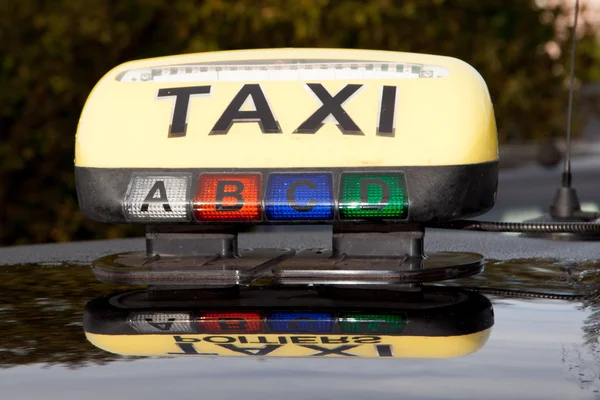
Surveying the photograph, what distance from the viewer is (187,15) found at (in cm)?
1259

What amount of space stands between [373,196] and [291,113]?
0.94ft

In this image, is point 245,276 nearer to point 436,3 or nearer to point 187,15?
point 187,15

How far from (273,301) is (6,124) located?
10.1 m

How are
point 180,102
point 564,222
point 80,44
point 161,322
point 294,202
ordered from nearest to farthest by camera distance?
point 161,322
point 294,202
point 180,102
point 564,222
point 80,44

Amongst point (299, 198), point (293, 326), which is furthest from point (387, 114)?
point (293, 326)

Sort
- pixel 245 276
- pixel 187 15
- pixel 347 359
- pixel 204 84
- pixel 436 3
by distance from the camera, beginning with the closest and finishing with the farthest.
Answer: pixel 347 359
pixel 245 276
pixel 204 84
pixel 187 15
pixel 436 3

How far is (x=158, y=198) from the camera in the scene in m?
2.97

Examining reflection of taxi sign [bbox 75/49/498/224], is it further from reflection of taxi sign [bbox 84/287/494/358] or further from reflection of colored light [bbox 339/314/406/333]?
reflection of colored light [bbox 339/314/406/333]

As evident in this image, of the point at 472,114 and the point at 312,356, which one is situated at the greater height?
the point at 472,114

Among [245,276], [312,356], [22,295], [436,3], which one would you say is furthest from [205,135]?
[436,3]

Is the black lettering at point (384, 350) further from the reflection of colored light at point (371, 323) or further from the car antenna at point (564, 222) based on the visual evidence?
the car antenna at point (564, 222)

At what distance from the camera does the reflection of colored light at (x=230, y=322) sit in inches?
100

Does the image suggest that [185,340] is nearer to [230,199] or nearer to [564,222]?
[230,199]

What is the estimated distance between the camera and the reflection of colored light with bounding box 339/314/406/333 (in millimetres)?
2535
